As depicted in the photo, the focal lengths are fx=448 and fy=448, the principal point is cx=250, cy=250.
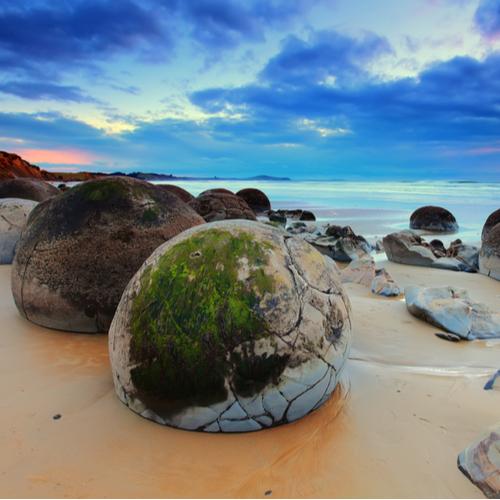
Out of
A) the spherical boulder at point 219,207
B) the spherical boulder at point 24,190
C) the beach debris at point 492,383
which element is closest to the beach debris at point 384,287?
the beach debris at point 492,383

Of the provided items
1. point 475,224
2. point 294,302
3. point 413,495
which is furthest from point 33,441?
point 475,224

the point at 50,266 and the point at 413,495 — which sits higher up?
the point at 50,266

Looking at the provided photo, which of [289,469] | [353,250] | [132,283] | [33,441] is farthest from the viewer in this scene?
[353,250]

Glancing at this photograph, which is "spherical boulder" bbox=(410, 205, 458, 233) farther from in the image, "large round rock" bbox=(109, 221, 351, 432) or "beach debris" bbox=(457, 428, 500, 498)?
"beach debris" bbox=(457, 428, 500, 498)

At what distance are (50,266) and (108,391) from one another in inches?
65.1

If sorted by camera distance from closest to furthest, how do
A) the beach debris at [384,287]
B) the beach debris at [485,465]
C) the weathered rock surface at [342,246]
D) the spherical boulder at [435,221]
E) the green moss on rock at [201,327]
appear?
1. the beach debris at [485,465]
2. the green moss on rock at [201,327]
3. the beach debris at [384,287]
4. the weathered rock surface at [342,246]
5. the spherical boulder at [435,221]

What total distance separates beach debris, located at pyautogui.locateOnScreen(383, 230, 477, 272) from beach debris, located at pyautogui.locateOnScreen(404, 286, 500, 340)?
11.4ft

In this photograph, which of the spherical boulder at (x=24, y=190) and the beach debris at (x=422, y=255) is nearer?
the beach debris at (x=422, y=255)

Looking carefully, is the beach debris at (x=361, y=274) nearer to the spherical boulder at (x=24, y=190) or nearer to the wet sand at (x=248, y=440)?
the wet sand at (x=248, y=440)

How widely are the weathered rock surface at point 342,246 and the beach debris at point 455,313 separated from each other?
401 cm

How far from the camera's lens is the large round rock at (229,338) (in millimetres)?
2469

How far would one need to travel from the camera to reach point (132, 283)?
2.97 metres

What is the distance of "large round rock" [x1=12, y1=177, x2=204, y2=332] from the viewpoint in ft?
13.2

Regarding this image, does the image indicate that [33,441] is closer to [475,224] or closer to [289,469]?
[289,469]
